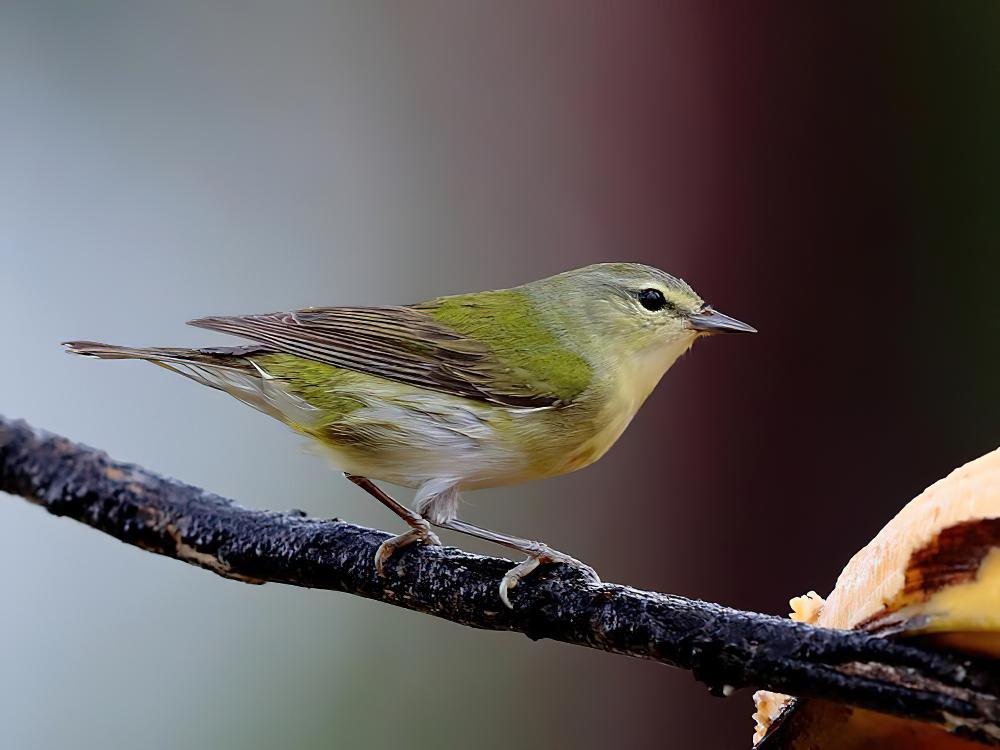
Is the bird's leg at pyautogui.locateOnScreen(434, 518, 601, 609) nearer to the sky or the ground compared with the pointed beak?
nearer to the ground

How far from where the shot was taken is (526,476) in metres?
1.75

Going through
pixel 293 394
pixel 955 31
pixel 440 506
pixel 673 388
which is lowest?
pixel 440 506

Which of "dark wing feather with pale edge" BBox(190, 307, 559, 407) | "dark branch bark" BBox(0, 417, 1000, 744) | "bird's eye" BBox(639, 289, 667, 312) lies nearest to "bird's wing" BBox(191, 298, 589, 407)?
"dark wing feather with pale edge" BBox(190, 307, 559, 407)

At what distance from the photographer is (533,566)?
1.38m

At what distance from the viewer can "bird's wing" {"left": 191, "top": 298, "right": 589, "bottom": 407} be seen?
5.94ft

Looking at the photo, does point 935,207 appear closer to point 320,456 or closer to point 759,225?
point 759,225

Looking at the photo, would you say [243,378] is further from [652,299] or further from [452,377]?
[652,299]

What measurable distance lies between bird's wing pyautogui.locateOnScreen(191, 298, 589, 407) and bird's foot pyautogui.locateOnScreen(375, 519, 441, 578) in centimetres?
30

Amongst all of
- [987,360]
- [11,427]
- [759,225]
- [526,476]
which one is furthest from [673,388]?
[11,427]

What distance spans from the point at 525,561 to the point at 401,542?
0.18 meters

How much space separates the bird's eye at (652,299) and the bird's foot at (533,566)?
27.1 inches

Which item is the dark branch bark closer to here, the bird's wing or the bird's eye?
the bird's wing

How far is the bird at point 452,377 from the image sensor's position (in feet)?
5.70

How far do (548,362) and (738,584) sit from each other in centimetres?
146
